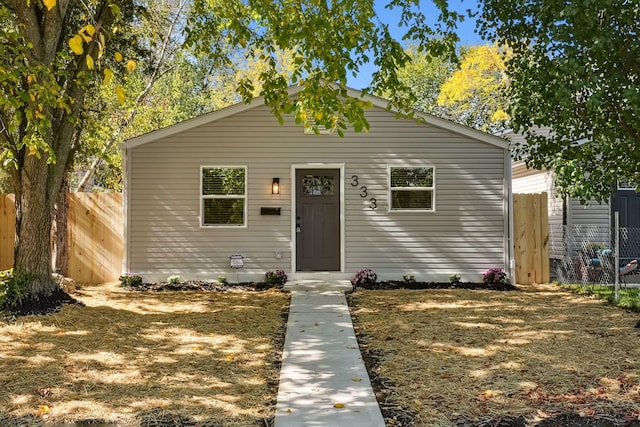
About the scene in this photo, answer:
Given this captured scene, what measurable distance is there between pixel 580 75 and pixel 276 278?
5921mm

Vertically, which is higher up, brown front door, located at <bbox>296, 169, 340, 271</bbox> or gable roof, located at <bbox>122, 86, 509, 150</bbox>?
gable roof, located at <bbox>122, 86, 509, 150</bbox>

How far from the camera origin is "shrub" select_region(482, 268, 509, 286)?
362 inches

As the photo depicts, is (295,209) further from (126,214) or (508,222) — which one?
(508,222)

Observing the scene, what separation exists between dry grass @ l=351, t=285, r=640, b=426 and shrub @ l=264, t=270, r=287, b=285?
1861 mm

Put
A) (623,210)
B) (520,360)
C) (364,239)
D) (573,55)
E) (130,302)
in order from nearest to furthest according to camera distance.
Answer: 1. (520,360)
2. (573,55)
3. (130,302)
4. (364,239)
5. (623,210)

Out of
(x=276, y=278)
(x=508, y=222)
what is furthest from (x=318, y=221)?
(x=508, y=222)

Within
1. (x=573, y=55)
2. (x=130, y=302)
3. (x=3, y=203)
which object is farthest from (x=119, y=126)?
(x=573, y=55)

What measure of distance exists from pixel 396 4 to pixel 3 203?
27.6 feet

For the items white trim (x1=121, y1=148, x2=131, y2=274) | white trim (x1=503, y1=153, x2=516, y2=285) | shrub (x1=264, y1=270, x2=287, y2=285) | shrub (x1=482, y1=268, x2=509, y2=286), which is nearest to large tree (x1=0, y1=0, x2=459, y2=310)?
white trim (x1=121, y1=148, x2=131, y2=274)

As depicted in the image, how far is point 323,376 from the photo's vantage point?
4.16m

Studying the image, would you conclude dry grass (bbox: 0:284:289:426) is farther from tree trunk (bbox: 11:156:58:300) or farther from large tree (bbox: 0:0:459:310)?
large tree (bbox: 0:0:459:310)

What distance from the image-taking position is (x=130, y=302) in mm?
7660

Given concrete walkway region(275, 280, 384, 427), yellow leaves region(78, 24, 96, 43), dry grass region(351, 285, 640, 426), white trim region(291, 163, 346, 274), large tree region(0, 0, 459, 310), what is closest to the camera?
yellow leaves region(78, 24, 96, 43)

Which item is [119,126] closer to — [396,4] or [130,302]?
[130,302]
